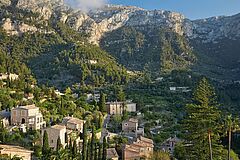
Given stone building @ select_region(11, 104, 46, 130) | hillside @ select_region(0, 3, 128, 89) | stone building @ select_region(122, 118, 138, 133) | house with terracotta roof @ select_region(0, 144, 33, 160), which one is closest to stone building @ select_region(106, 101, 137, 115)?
stone building @ select_region(122, 118, 138, 133)

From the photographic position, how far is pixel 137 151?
→ 1681 inches

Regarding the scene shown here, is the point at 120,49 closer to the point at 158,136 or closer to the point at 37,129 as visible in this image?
the point at 158,136

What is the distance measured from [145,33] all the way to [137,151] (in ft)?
347

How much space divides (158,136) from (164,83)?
38000 mm

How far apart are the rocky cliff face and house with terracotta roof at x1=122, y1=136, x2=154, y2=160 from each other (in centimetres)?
9039

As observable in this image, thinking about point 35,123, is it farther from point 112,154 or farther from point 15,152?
point 15,152

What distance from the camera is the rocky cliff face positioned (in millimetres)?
136750

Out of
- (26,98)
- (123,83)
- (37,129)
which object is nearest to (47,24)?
(123,83)

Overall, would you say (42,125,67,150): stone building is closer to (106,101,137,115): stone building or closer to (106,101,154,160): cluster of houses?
(106,101,154,160): cluster of houses

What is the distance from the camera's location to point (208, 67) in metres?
126

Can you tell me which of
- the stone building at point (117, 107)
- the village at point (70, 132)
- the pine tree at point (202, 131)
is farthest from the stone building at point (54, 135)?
the stone building at point (117, 107)

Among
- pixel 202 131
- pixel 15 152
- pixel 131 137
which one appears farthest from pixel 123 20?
pixel 202 131

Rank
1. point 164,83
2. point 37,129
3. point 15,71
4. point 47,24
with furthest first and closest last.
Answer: point 47,24
point 164,83
point 15,71
point 37,129

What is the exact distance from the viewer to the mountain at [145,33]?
11844cm
